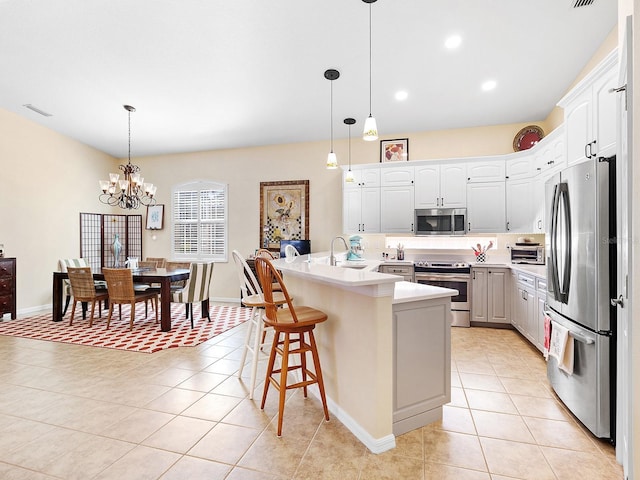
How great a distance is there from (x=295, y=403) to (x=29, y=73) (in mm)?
5100

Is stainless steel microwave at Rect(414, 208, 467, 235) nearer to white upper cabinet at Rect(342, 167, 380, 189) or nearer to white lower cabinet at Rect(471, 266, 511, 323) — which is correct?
white lower cabinet at Rect(471, 266, 511, 323)

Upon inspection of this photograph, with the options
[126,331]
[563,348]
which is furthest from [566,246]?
[126,331]

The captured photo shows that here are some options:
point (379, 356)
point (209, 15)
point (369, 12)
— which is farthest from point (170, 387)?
point (369, 12)

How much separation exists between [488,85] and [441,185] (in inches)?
58.9

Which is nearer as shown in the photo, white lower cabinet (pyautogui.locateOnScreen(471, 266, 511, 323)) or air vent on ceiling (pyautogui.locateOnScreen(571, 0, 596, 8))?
air vent on ceiling (pyautogui.locateOnScreen(571, 0, 596, 8))

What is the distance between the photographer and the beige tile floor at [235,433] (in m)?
1.83

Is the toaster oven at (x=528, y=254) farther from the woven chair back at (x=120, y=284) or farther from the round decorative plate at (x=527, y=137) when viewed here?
the woven chair back at (x=120, y=284)

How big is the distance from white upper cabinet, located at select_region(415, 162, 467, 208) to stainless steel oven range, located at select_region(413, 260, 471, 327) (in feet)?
3.18

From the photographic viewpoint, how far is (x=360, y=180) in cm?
558

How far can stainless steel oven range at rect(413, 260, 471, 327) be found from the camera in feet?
15.7

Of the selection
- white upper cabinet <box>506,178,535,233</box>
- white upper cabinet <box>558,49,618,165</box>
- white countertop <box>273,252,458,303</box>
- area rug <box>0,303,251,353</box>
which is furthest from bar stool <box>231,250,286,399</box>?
white upper cabinet <box>506,178,535,233</box>

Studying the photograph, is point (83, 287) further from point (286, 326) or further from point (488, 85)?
point (488, 85)

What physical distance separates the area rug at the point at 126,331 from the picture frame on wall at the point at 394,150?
3.58 metres

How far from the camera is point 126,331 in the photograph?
4512 mm
